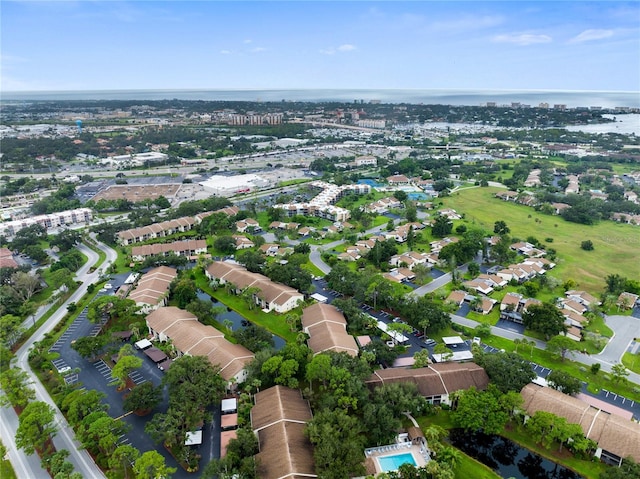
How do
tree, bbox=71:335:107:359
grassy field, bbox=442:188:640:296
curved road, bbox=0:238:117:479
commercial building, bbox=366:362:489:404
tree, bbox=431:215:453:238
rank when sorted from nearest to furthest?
curved road, bbox=0:238:117:479 < commercial building, bbox=366:362:489:404 < tree, bbox=71:335:107:359 < grassy field, bbox=442:188:640:296 < tree, bbox=431:215:453:238

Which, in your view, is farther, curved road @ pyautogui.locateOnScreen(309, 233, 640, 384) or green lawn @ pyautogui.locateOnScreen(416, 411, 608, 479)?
curved road @ pyautogui.locateOnScreen(309, 233, 640, 384)

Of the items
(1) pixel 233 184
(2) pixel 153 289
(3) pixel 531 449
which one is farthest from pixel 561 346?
(1) pixel 233 184

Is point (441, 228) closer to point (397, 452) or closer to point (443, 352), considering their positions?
point (443, 352)

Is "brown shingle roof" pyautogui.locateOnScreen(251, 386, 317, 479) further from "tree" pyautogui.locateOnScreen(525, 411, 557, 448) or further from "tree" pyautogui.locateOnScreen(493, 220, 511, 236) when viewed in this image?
"tree" pyautogui.locateOnScreen(493, 220, 511, 236)

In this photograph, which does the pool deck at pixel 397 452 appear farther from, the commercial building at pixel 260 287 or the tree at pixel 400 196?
the tree at pixel 400 196

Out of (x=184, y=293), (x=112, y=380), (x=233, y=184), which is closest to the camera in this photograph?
(x=112, y=380)

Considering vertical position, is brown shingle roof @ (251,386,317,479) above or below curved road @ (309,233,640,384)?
above

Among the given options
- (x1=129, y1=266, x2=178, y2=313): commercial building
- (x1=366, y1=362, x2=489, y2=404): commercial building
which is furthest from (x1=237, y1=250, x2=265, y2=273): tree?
(x1=366, y1=362, x2=489, y2=404): commercial building
